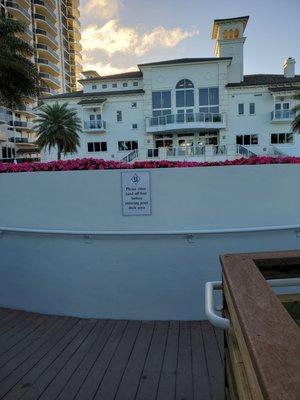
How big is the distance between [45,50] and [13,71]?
1841 inches

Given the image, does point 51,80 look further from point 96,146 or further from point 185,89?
point 185,89

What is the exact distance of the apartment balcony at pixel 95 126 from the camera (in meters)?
35.5

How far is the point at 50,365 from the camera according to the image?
10.0ft

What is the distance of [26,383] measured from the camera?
278 centimetres

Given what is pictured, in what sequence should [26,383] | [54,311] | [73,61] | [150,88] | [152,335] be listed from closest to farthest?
[26,383]
[152,335]
[54,311]
[150,88]
[73,61]

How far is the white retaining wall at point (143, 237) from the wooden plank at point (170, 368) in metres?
0.36

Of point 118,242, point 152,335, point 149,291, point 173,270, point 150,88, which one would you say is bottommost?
point 152,335

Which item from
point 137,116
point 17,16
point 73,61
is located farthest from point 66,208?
point 73,61

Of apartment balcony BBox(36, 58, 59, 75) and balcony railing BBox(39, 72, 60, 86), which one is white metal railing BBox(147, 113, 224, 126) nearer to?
balcony railing BBox(39, 72, 60, 86)

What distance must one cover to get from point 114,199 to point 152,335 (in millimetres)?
1540

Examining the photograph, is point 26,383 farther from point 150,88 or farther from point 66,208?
point 150,88

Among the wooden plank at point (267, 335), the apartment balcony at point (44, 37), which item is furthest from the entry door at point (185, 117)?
the apartment balcony at point (44, 37)

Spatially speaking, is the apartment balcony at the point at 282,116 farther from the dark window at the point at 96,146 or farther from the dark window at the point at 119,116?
the dark window at the point at 96,146

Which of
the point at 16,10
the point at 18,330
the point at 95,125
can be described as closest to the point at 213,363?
the point at 18,330
